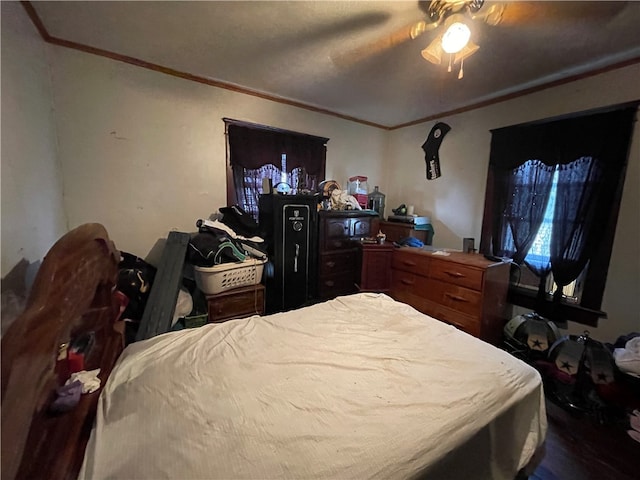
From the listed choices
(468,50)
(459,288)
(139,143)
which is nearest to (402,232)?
(459,288)

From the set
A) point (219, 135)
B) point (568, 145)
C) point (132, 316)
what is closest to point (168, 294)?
point (132, 316)

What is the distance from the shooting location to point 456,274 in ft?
7.48

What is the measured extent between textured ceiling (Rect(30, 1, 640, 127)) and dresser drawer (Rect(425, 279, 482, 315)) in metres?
1.78

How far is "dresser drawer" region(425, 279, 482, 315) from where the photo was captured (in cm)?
216

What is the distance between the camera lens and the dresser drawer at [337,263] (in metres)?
2.71

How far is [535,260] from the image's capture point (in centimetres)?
238

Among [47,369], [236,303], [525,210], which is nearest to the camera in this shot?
[47,369]

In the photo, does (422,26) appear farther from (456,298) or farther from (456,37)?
(456,298)

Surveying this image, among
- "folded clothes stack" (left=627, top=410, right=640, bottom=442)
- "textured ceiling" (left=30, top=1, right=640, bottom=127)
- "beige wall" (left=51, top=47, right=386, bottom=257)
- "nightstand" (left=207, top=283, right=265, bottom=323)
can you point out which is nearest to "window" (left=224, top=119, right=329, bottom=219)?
"beige wall" (left=51, top=47, right=386, bottom=257)

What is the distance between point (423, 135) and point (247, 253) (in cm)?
260

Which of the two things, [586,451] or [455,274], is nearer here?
[586,451]

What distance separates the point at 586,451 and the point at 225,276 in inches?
99.8

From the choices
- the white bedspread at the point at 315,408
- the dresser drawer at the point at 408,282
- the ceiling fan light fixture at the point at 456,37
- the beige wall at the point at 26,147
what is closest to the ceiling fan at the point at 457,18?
the ceiling fan light fixture at the point at 456,37

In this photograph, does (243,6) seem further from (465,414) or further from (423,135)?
(423,135)
